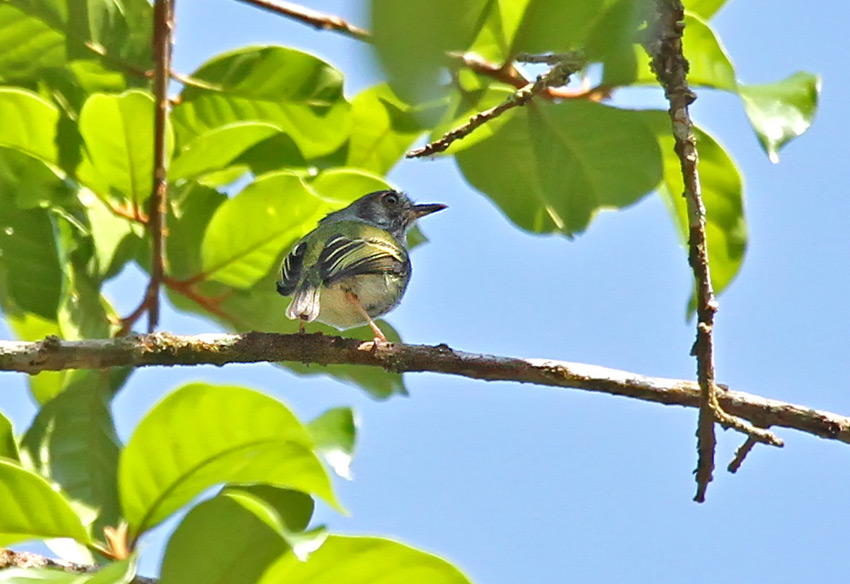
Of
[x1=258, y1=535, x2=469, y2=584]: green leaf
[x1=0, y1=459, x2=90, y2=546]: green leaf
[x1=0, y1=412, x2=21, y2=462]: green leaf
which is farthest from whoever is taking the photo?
[x1=0, y1=412, x2=21, y2=462]: green leaf

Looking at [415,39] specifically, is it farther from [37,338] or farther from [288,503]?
[37,338]

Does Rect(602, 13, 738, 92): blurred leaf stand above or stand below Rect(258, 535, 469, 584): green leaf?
above

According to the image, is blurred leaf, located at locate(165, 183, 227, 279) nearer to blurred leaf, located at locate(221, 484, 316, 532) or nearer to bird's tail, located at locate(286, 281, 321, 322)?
bird's tail, located at locate(286, 281, 321, 322)

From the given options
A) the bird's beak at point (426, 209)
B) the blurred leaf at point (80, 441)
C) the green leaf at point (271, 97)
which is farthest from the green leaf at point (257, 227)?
the bird's beak at point (426, 209)

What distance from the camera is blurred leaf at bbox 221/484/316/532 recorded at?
7.88 feet

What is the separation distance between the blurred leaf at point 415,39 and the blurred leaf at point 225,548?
1.57 metres

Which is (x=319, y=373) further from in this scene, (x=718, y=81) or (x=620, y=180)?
(x=718, y=81)

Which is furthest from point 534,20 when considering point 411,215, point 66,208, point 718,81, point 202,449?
point 411,215

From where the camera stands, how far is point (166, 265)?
3330mm

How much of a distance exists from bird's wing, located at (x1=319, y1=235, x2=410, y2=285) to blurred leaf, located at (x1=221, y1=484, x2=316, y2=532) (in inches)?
59.6

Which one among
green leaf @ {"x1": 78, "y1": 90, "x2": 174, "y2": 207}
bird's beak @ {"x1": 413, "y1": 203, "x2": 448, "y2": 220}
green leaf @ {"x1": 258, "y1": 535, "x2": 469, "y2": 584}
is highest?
bird's beak @ {"x1": 413, "y1": 203, "x2": 448, "y2": 220}

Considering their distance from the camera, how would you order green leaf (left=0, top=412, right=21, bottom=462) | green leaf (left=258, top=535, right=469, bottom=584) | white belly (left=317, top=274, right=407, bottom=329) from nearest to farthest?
green leaf (left=258, top=535, right=469, bottom=584), green leaf (left=0, top=412, right=21, bottom=462), white belly (left=317, top=274, right=407, bottom=329)

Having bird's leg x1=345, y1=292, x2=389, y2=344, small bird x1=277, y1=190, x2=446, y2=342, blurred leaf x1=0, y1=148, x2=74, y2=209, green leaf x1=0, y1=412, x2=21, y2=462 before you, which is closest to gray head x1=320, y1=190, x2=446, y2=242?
small bird x1=277, y1=190, x2=446, y2=342

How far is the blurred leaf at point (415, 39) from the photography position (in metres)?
0.64
